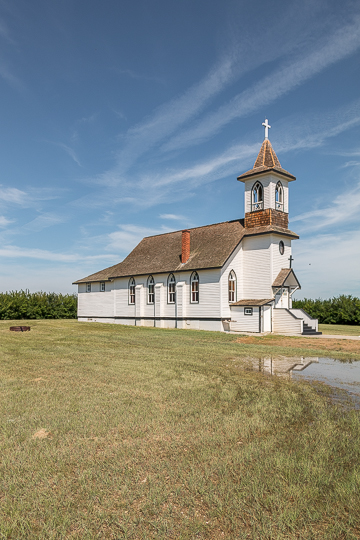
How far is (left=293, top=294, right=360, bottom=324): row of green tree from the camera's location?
3978cm

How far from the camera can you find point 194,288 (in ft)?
104

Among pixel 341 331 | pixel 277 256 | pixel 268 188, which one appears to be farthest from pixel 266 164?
pixel 341 331

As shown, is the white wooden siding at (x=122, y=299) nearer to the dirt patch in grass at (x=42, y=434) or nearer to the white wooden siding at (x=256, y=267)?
the white wooden siding at (x=256, y=267)

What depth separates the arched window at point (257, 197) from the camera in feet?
102

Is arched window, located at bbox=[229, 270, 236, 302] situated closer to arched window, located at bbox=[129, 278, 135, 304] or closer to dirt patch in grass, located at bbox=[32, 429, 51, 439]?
arched window, located at bbox=[129, 278, 135, 304]

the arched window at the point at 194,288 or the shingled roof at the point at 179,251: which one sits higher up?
the shingled roof at the point at 179,251

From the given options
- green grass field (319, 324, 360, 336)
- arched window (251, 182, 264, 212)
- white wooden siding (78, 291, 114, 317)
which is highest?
arched window (251, 182, 264, 212)

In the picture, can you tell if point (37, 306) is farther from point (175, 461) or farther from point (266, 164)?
point (175, 461)

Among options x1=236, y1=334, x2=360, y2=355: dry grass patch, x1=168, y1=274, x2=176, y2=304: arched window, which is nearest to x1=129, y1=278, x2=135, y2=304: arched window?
x1=168, y1=274, x2=176, y2=304: arched window

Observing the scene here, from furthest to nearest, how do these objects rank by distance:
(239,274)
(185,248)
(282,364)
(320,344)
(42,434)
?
1. (185,248)
2. (239,274)
3. (320,344)
4. (282,364)
5. (42,434)

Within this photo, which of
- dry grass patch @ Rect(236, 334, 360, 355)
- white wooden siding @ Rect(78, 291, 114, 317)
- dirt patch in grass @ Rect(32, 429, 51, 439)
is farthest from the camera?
white wooden siding @ Rect(78, 291, 114, 317)

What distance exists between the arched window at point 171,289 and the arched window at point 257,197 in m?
8.88

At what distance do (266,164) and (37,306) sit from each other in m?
30.0

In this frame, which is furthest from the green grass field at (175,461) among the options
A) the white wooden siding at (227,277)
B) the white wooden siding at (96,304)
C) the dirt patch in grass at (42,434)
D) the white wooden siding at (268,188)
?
the white wooden siding at (96,304)
